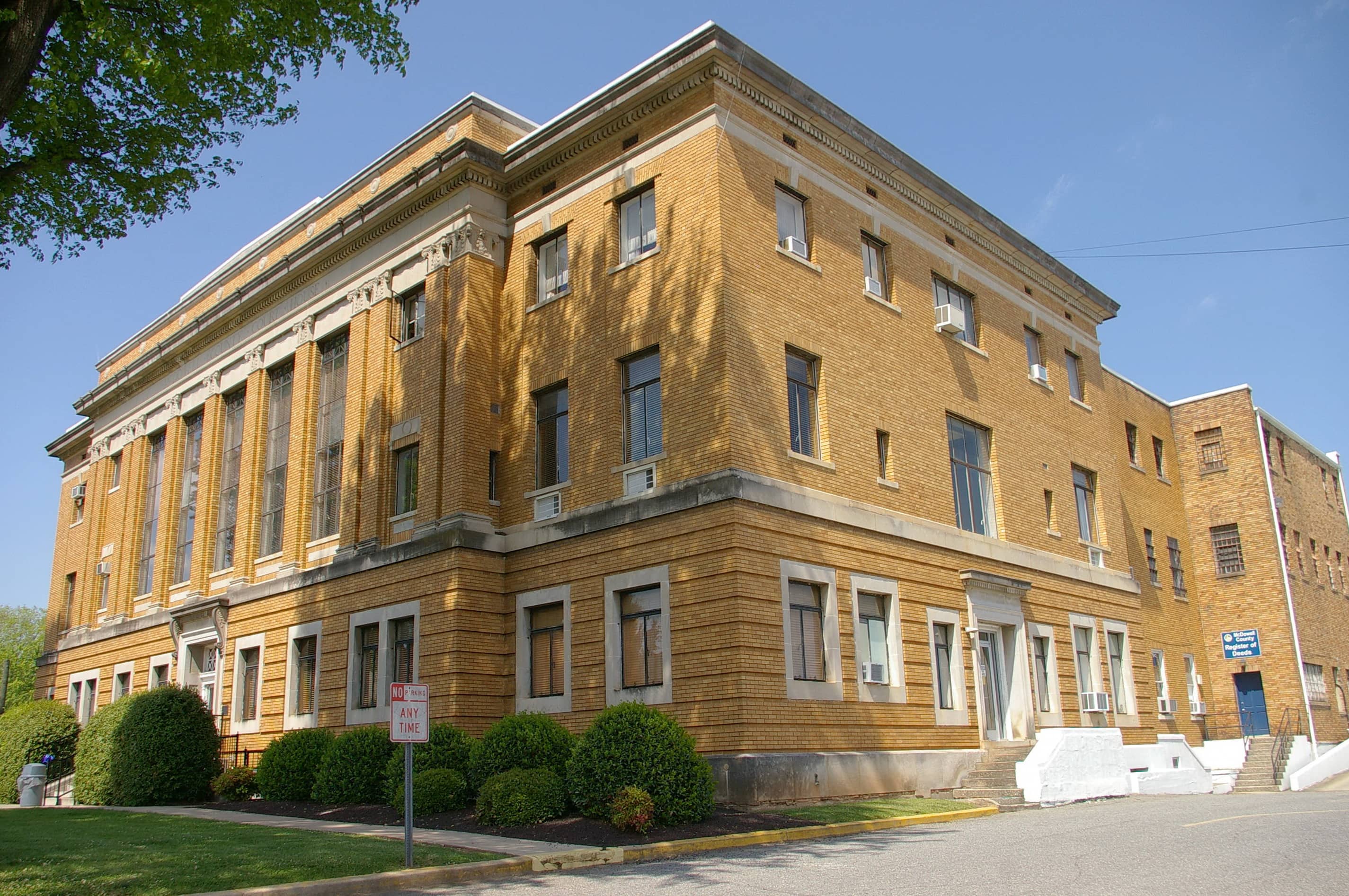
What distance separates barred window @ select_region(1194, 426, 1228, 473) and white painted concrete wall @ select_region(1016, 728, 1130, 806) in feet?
65.0

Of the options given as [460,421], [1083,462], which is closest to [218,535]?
[460,421]

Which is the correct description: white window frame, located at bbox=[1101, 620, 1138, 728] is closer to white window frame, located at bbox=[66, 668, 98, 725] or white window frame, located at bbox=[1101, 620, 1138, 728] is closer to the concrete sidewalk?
the concrete sidewalk

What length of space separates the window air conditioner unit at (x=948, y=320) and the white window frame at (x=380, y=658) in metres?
13.6

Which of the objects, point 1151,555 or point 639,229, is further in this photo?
point 1151,555

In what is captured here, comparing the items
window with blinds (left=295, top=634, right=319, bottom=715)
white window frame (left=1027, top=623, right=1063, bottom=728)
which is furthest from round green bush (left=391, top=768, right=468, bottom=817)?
white window frame (left=1027, top=623, right=1063, bottom=728)

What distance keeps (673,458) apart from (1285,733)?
25.9 m

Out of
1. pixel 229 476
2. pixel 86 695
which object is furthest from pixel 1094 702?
pixel 86 695

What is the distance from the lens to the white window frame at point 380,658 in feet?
75.5

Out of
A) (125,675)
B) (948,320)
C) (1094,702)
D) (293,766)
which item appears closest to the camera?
(293,766)

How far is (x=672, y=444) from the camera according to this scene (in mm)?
20328

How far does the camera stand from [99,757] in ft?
81.4

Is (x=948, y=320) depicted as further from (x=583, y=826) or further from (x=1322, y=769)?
(x=1322, y=769)

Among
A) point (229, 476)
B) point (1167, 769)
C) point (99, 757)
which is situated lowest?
point (1167, 769)

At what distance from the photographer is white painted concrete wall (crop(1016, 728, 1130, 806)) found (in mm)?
20672
